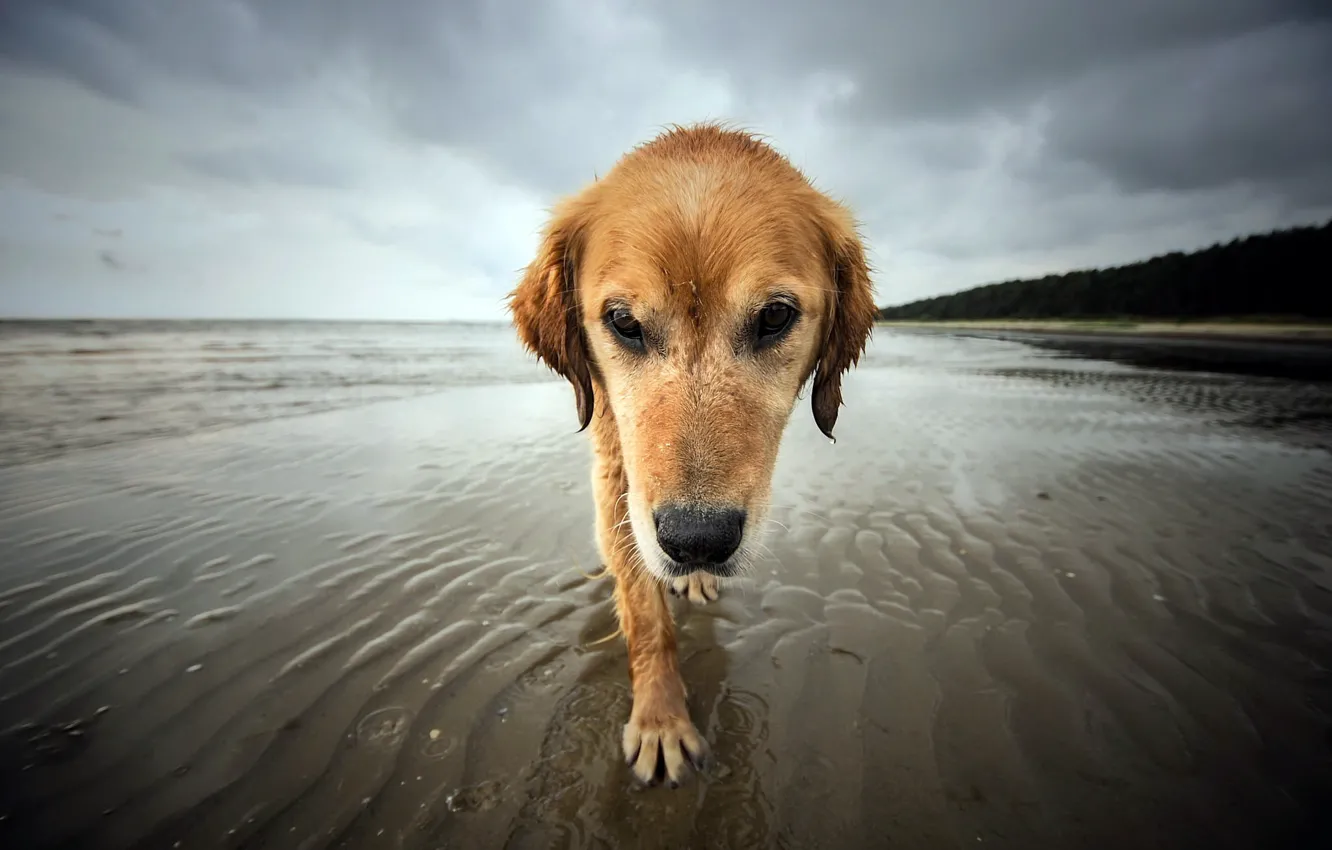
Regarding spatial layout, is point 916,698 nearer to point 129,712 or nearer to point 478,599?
point 478,599

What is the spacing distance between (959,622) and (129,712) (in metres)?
4.35

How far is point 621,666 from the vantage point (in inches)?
110

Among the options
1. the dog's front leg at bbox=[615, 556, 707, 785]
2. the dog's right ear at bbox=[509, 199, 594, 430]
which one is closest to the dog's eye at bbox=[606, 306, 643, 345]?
the dog's right ear at bbox=[509, 199, 594, 430]

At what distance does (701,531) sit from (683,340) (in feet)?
2.78

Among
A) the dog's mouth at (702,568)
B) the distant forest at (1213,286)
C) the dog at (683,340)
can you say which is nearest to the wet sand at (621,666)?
the dog at (683,340)

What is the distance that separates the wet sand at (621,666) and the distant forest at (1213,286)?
30702 mm

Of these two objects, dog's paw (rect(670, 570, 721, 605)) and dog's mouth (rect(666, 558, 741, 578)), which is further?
dog's paw (rect(670, 570, 721, 605))

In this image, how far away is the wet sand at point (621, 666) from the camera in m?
1.93

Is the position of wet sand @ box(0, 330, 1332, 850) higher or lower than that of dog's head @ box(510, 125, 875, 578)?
lower

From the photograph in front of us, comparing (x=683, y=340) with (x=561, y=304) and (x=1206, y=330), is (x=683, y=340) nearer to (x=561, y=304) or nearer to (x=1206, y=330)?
(x=561, y=304)

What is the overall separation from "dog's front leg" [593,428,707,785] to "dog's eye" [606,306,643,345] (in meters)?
0.71

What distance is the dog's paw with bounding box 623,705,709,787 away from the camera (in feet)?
6.88

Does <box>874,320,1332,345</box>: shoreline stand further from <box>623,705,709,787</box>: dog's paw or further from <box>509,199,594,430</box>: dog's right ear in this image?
<box>623,705,709,787</box>: dog's paw

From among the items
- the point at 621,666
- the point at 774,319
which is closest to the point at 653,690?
the point at 621,666
